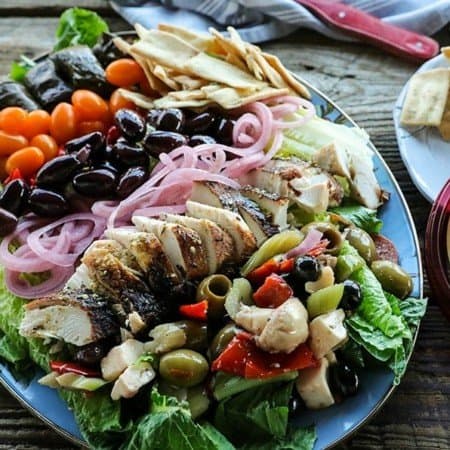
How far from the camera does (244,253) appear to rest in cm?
236

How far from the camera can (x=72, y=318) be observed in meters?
2.16

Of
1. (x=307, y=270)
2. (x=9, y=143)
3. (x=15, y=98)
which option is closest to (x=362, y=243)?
(x=307, y=270)

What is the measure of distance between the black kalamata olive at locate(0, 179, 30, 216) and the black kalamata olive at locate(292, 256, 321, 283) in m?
1.02

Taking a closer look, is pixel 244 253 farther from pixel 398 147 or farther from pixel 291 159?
pixel 398 147

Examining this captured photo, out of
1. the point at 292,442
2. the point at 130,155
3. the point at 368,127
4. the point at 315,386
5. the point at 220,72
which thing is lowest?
the point at 292,442

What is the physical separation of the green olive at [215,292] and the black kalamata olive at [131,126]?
717 millimetres

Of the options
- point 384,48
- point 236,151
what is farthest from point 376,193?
point 384,48

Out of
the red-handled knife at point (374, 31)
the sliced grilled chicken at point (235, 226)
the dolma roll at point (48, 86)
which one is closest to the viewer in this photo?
the sliced grilled chicken at point (235, 226)

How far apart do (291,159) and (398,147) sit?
0.70 metres

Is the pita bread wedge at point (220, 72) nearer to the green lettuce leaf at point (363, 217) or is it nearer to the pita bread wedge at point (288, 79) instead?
the pita bread wedge at point (288, 79)

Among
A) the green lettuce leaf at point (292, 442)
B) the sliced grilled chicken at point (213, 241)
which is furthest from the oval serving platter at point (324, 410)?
the sliced grilled chicken at point (213, 241)

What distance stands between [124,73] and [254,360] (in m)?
1.52

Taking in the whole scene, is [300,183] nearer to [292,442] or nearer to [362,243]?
[362,243]

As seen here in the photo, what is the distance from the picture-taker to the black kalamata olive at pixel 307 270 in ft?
7.20
